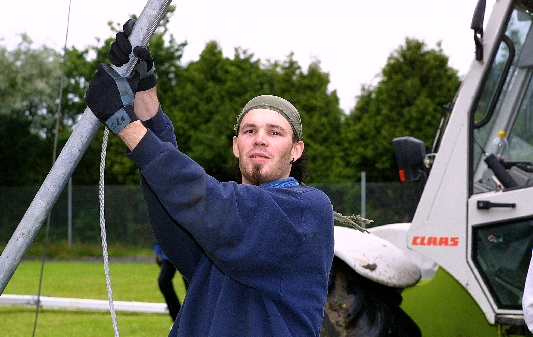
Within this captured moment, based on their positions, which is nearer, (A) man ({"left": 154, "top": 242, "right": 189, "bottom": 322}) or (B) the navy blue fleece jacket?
(B) the navy blue fleece jacket

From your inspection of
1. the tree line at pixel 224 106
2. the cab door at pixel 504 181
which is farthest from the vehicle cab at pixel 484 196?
the tree line at pixel 224 106

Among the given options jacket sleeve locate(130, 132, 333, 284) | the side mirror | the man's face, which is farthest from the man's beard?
the side mirror

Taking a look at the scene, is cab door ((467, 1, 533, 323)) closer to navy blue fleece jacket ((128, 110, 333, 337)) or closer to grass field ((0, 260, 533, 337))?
grass field ((0, 260, 533, 337))

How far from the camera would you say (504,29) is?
5.53m

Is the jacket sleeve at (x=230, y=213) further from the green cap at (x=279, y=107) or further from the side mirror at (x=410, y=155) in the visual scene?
the side mirror at (x=410, y=155)

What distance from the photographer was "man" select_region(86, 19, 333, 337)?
2.29 meters

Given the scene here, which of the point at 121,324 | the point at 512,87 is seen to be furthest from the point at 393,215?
the point at 512,87

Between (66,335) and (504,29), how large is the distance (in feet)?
20.5

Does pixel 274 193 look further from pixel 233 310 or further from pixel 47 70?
pixel 47 70

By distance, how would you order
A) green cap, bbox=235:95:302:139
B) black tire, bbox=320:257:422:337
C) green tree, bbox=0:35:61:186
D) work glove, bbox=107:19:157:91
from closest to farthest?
work glove, bbox=107:19:157:91 < green cap, bbox=235:95:302:139 < black tire, bbox=320:257:422:337 < green tree, bbox=0:35:61:186

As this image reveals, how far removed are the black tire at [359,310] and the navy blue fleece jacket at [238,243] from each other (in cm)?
251

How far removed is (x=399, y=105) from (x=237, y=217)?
24103mm

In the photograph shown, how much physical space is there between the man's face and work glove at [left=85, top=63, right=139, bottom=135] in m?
0.48

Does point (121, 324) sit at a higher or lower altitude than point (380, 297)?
lower
